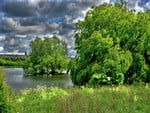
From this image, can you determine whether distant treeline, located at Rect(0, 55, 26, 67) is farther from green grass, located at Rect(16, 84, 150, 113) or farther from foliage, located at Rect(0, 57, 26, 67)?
green grass, located at Rect(16, 84, 150, 113)

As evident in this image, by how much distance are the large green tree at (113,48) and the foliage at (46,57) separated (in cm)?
5600

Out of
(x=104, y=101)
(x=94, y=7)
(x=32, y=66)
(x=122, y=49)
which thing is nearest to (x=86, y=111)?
(x=104, y=101)

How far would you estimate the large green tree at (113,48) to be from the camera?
32.0m

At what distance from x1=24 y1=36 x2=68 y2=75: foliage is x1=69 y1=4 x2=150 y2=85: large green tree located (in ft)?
184

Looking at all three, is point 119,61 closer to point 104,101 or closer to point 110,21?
point 110,21

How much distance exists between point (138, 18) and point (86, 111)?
22810 mm

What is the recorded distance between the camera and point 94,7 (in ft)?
117

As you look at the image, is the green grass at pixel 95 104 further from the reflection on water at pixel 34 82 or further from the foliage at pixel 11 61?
the foliage at pixel 11 61

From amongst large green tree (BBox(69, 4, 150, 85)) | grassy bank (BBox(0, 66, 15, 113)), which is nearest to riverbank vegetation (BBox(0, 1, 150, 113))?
large green tree (BBox(69, 4, 150, 85))

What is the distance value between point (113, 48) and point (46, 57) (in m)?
61.1

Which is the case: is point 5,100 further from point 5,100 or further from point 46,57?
point 46,57

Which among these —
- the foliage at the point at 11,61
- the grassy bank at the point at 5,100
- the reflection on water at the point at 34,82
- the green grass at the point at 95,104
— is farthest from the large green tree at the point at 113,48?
the foliage at the point at 11,61

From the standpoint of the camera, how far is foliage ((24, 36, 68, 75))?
91188 mm

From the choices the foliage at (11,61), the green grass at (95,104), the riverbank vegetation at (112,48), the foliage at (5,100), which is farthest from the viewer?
the foliage at (11,61)
